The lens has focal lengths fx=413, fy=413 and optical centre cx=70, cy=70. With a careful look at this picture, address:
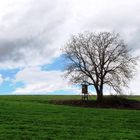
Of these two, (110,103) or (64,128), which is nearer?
(64,128)

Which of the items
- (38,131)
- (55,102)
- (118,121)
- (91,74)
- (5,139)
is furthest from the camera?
(91,74)

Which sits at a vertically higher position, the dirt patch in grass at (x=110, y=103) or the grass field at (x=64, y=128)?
the dirt patch in grass at (x=110, y=103)

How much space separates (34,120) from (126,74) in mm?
34197

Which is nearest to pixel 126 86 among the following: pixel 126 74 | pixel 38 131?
pixel 126 74

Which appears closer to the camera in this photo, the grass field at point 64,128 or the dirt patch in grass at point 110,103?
the grass field at point 64,128

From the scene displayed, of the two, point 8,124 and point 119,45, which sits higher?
point 119,45

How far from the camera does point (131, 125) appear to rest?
33.5 meters

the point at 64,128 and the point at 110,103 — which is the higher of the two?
the point at 110,103

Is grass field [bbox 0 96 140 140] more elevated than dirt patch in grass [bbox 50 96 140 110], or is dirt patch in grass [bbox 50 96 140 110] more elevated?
dirt patch in grass [bbox 50 96 140 110]

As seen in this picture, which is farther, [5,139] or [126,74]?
[126,74]

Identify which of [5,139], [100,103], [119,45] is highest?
[119,45]

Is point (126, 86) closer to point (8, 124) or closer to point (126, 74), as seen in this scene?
point (126, 74)

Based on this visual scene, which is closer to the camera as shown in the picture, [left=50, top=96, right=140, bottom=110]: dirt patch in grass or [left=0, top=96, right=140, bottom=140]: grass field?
[left=0, top=96, right=140, bottom=140]: grass field

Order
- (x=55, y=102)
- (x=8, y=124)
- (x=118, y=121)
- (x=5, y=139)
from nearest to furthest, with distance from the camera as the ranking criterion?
1. (x=5, y=139)
2. (x=8, y=124)
3. (x=118, y=121)
4. (x=55, y=102)
